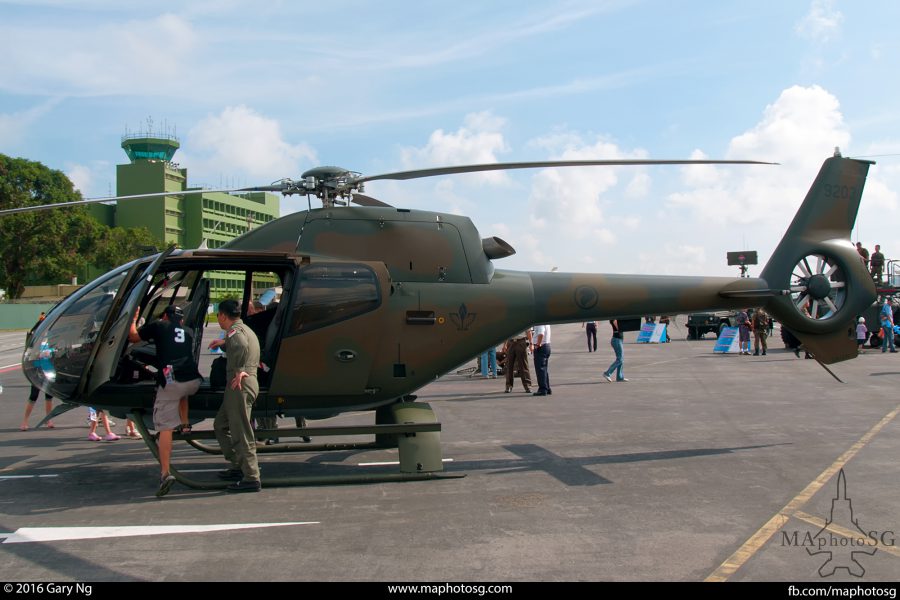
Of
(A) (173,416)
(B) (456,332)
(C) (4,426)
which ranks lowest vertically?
(C) (4,426)

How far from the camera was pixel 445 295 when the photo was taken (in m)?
8.50

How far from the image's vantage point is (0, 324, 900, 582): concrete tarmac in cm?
511

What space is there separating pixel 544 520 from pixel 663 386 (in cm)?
1087

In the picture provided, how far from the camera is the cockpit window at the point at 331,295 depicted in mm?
7750

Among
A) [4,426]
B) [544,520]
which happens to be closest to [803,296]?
[544,520]

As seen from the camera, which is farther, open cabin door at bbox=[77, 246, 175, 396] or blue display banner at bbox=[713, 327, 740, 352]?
blue display banner at bbox=[713, 327, 740, 352]

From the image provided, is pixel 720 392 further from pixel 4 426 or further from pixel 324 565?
pixel 4 426

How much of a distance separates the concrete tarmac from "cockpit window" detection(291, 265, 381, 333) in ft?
5.91

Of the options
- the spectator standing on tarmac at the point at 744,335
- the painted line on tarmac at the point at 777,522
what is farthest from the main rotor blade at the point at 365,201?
the spectator standing on tarmac at the point at 744,335

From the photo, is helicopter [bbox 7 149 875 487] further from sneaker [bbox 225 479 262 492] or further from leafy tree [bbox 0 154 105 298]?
leafy tree [bbox 0 154 105 298]

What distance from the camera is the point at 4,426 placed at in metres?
12.1

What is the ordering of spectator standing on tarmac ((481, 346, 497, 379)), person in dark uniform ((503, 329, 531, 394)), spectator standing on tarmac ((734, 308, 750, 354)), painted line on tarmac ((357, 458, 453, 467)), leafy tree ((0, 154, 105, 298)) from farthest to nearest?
leafy tree ((0, 154, 105, 298)), spectator standing on tarmac ((734, 308, 750, 354)), spectator standing on tarmac ((481, 346, 497, 379)), person in dark uniform ((503, 329, 531, 394)), painted line on tarmac ((357, 458, 453, 467))

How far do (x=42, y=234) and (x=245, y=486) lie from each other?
62.9m

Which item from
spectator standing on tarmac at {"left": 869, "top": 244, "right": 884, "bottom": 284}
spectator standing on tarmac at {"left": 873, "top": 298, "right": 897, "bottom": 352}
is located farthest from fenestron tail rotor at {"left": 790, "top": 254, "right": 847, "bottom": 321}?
spectator standing on tarmac at {"left": 873, "top": 298, "right": 897, "bottom": 352}
